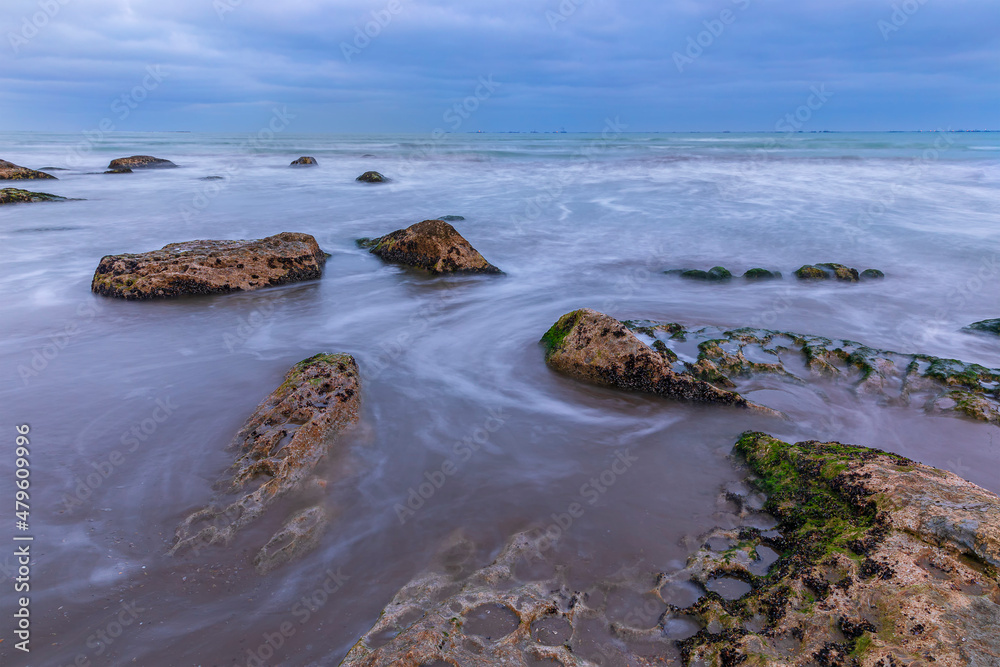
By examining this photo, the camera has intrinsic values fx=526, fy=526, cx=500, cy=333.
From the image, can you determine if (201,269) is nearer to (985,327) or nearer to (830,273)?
(830,273)

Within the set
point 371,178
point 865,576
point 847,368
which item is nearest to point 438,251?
point 847,368

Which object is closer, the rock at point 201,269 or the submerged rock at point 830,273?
the rock at point 201,269

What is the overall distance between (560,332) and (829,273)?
6.37 m

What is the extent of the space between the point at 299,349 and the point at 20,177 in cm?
2631

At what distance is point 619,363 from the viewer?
16.5 feet

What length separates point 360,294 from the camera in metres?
8.20

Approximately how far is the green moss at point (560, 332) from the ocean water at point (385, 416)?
0.71ft

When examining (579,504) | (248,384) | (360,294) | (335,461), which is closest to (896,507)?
(579,504)

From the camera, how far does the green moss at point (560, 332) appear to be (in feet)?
18.6

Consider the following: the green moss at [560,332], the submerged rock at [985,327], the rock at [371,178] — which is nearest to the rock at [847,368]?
the green moss at [560,332]

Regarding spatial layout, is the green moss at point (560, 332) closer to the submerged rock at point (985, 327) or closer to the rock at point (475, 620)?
the rock at point (475, 620)

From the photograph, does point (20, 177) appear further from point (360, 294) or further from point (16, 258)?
point (360, 294)

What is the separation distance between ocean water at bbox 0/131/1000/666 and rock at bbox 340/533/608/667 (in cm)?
15

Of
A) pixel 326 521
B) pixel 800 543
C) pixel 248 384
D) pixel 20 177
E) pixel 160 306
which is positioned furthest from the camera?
pixel 20 177
